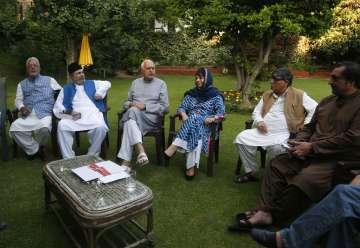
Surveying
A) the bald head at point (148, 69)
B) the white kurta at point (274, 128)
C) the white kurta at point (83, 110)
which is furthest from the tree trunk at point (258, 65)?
the white kurta at point (83, 110)

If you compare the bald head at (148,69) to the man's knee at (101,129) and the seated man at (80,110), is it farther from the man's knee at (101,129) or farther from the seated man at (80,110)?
the man's knee at (101,129)

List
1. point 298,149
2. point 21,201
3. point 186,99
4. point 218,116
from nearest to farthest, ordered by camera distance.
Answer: point 298,149 < point 21,201 < point 218,116 < point 186,99

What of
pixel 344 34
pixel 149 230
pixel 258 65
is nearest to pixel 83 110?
pixel 149 230

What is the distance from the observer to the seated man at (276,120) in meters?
3.81

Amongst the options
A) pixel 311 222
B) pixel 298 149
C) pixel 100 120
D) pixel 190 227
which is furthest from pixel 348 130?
pixel 100 120

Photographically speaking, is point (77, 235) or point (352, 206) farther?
point (77, 235)

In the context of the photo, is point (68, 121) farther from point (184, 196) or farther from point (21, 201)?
point (184, 196)

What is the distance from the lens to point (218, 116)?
420 cm

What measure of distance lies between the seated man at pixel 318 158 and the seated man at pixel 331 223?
54 centimetres

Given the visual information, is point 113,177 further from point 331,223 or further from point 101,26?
point 101,26

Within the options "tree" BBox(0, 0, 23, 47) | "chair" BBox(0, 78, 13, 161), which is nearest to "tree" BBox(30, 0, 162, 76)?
"tree" BBox(0, 0, 23, 47)

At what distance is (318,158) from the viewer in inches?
122

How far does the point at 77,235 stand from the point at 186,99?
88.0 inches

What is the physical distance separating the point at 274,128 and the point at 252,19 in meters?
3.48
